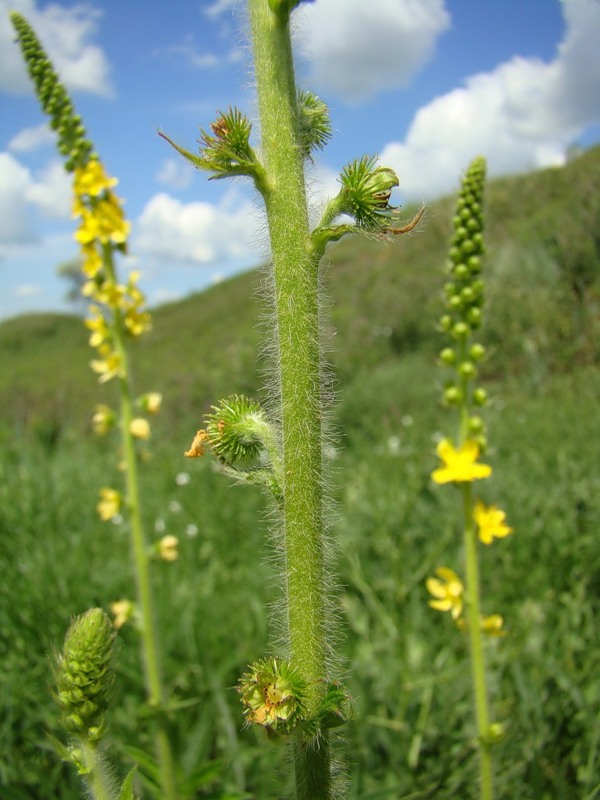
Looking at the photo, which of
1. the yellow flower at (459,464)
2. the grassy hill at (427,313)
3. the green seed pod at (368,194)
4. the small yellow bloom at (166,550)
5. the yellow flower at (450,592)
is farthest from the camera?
the grassy hill at (427,313)

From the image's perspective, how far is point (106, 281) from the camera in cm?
127

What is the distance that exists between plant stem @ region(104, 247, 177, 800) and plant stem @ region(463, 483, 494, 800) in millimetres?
491

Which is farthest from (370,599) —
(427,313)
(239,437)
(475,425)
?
(427,313)

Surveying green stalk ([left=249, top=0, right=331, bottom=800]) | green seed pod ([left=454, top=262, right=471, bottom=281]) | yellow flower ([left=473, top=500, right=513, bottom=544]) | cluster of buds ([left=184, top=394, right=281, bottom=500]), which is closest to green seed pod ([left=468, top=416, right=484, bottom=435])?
yellow flower ([left=473, top=500, right=513, bottom=544])

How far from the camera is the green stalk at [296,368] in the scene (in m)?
1.37

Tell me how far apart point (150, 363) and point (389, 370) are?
1506 cm

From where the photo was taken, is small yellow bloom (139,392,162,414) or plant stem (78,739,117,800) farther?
small yellow bloom (139,392,162,414)

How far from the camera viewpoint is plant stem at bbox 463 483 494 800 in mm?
1104

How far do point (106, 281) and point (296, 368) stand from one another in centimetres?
40

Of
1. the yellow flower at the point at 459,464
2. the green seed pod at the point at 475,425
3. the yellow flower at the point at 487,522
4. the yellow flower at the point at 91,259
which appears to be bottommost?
the yellow flower at the point at 487,522

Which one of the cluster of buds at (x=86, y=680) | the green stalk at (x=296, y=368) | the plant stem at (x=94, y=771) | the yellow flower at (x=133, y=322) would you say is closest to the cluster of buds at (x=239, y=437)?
the green stalk at (x=296, y=368)

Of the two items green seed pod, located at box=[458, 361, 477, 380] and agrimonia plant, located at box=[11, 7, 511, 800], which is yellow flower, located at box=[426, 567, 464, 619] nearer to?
agrimonia plant, located at box=[11, 7, 511, 800]

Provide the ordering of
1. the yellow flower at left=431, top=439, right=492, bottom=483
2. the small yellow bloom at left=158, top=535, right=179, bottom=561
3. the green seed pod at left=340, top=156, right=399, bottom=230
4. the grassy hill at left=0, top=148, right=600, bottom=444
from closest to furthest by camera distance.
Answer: the yellow flower at left=431, top=439, right=492, bottom=483, the small yellow bloom at left=158, top=535, right=179, bottom=561, the green seed pod at left=340, top=156, right=399, bottom=230, the grassy hill at left=0, top=148, right=600, bottom=444

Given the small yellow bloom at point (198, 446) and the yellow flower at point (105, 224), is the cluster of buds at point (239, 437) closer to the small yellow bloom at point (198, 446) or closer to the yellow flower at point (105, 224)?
the small yellow bloom at point (198, 446)
